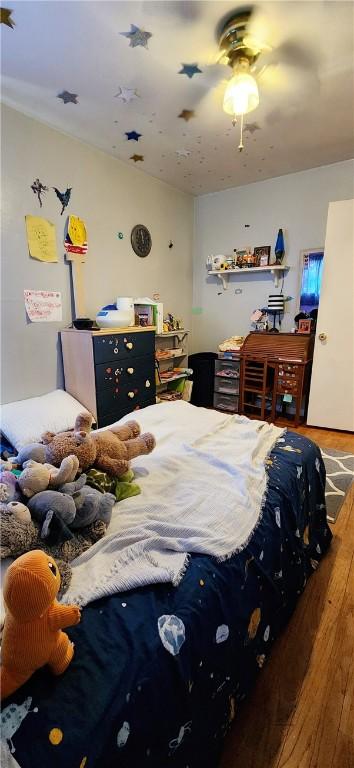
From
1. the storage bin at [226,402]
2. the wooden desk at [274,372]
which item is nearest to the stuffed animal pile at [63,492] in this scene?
the wooden desk at [274,372]

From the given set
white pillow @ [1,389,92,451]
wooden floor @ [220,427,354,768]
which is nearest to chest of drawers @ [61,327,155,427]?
white pillow @ [1,389,92,451]

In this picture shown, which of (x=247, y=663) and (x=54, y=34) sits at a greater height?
(x=54, y=34)

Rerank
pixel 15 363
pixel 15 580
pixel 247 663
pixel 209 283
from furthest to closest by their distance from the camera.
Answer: pixel 209 283
pixel 15 363
pixel 247 663
pixel 15 580

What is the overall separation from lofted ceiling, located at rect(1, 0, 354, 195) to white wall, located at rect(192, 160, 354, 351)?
334 millimetres

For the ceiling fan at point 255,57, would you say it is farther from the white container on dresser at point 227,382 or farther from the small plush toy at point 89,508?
the white container on dresser at point 227,382

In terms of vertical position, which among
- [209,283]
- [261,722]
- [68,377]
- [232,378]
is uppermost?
[209,283]

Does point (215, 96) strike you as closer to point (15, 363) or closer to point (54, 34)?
point (54, 34)

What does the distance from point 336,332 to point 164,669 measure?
9.85 ft

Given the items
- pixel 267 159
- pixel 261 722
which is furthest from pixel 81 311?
pixel 261 722

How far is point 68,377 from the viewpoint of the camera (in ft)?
8.26

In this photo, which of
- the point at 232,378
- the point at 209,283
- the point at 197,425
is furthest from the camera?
the point at 209,283

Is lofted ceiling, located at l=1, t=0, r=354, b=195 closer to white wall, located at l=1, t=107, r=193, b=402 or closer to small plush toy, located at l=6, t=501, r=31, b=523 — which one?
white wall, located at l=1, t=107, r=193, b=402

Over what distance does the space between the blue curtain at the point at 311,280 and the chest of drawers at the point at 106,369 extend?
→ 171 centimetres

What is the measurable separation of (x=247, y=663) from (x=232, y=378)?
2.91 meters
